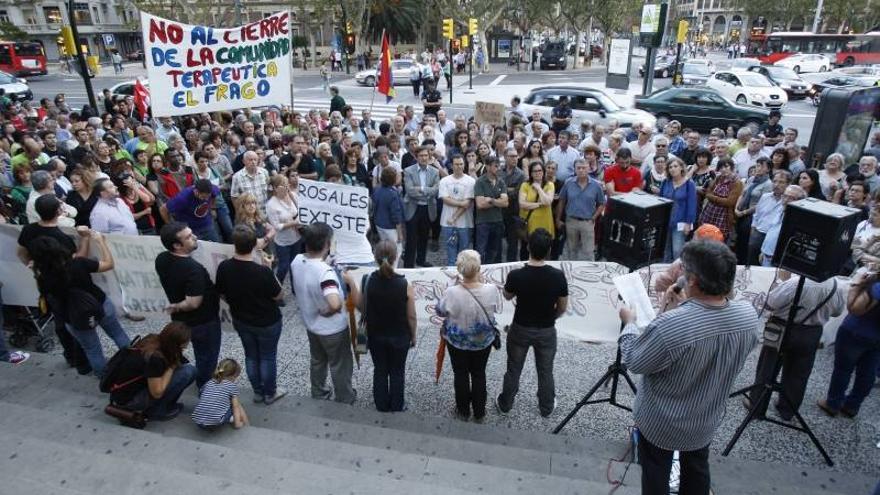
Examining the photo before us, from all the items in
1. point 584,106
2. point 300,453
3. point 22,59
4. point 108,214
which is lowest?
point 300,453

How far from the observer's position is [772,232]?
6.36 m

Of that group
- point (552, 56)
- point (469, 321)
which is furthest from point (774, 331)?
point (552, 56)

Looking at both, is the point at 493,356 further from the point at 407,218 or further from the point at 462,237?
the point at 407,218

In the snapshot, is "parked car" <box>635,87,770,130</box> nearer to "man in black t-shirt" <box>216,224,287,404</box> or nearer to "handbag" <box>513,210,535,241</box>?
"handbag" <box>513,210,535,241</box>

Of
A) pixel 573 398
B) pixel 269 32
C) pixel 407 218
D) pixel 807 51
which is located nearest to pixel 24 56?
pixel 269 32

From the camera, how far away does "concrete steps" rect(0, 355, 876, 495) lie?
333 centimetres

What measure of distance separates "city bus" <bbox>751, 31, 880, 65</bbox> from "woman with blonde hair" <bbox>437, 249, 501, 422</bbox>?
41.6m

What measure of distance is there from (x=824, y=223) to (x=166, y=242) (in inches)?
181

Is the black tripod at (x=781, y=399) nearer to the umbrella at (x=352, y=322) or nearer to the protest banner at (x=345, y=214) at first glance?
the umbrella at (x=352, y=322)

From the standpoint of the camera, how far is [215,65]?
26.9 feet

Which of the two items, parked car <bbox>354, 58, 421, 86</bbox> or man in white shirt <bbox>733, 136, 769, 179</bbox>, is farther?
parked car <bbox>354, 58, 421, 86</bbox>

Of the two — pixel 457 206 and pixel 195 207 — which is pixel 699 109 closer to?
pixel 457 206

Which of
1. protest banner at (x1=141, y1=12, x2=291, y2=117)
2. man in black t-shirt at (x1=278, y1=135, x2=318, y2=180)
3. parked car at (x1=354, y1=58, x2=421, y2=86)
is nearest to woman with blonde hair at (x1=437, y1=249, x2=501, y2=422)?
man in black t-shirt at (x1=278, y1=135, x2=318, y2=180)

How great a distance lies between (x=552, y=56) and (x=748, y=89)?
71.1 ft
